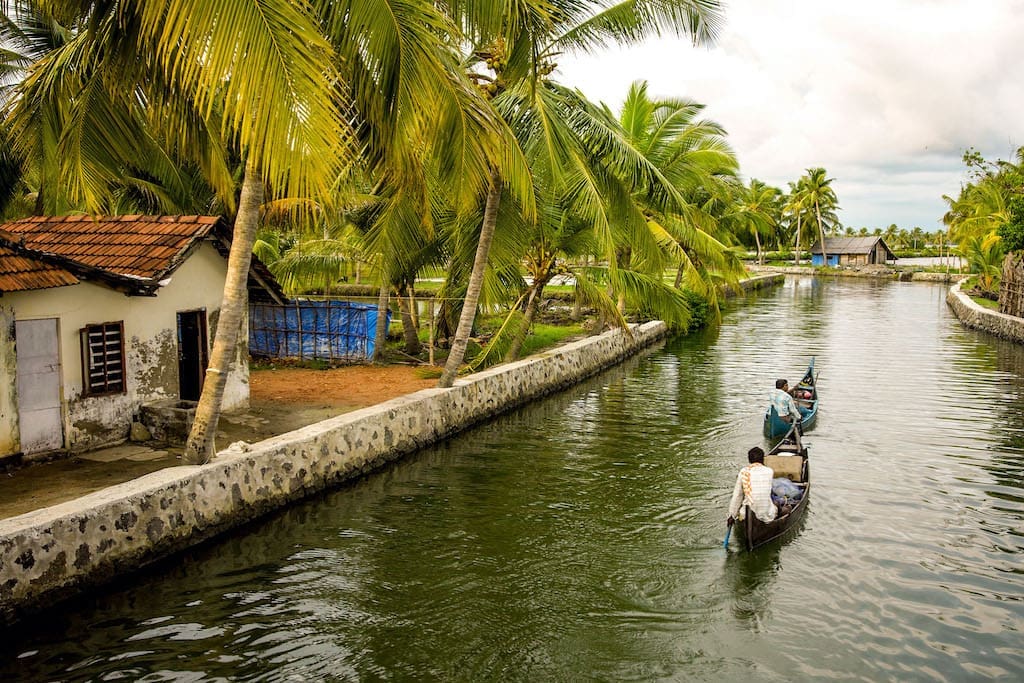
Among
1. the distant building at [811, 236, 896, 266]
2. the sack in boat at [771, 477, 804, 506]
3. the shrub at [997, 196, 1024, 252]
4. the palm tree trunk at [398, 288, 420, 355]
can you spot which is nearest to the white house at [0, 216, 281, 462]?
the palm tree trunk at [398, 288, 420, 355]

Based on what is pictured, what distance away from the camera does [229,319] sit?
10023mm

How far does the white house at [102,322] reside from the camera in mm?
11188

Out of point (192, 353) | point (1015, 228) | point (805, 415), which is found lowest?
point (805, 415)

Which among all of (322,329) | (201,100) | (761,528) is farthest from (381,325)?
(201,100)

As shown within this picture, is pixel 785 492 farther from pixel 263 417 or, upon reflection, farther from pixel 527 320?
pixel 527 320

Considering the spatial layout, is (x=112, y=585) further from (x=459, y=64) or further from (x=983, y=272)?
(x=983, y=272)

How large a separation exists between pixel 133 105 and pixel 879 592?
990 cm

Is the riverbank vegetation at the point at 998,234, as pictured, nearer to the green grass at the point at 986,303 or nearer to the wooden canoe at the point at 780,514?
the green grass at the point at 986,303

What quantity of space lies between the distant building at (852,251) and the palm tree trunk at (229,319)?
77488mm

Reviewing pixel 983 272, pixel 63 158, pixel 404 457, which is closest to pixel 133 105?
pixel 63 158

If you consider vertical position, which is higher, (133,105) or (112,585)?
(133,105)

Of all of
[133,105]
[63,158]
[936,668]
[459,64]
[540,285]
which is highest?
[459,64]

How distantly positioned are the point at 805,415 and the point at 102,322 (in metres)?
12.7

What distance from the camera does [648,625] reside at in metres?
7.91
